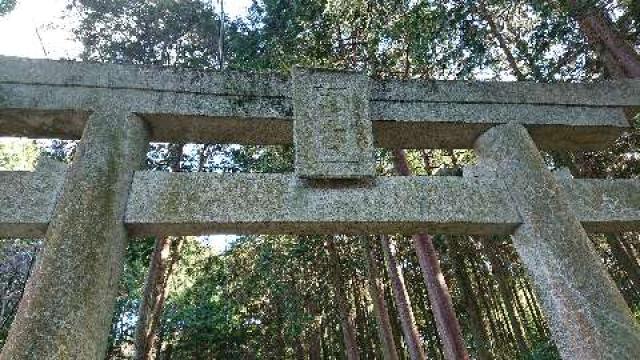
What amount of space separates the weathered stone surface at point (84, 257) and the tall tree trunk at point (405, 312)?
288 inches

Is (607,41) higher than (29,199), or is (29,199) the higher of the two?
(607,41)

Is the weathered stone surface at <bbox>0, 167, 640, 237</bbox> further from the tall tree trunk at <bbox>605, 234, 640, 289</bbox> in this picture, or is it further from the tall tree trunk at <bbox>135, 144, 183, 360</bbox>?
the tall tree trunk at <bbox>605, 234, 640, 289</bbox>

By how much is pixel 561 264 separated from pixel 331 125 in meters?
1.66

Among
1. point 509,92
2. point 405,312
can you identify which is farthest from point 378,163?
point 509,92

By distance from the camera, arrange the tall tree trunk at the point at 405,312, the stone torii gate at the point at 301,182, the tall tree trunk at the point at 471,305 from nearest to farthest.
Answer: the stone torii gate at the point at 301,182 → the tall tree trunk at the point at 405,312 → the tall tree trunk at the point at 471,305

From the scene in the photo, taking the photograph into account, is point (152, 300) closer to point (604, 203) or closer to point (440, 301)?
point (440, 301)

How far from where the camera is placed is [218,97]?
3.25 m

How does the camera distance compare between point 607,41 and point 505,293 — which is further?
point 505,293

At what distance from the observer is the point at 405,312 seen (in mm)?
9555

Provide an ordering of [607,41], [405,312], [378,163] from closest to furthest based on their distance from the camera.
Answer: [607,41]
[405,312]
[378,163]

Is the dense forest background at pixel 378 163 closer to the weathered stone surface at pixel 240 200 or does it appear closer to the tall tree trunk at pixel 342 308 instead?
the tall tree trunk at pixel 342 308

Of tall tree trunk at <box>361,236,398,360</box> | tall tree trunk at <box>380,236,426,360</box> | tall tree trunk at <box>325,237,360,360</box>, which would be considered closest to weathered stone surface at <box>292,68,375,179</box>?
tall tree trunk at <box>380,236,426,360</box>

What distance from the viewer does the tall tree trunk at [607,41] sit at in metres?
5.16

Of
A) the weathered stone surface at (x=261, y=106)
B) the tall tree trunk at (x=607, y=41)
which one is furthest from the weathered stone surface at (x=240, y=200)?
the tall tree trunk at (x=607, y=41)
